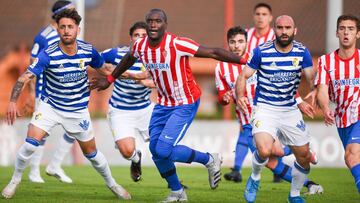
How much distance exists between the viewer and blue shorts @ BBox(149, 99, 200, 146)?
10.0 meters

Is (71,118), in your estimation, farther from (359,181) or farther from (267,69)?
(359,181)

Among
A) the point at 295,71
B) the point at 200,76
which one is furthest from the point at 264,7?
the point at 200,76

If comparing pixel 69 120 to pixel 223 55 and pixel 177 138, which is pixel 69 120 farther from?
pixel 223 55

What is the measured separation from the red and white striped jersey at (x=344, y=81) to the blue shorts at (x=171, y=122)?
1.55 meters

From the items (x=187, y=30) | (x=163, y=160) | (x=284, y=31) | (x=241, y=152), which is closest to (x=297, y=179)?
(x=163, y=160)

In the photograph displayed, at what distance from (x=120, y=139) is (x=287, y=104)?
11.5 feet

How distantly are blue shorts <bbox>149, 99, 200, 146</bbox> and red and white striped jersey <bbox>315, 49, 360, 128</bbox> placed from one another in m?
1.55

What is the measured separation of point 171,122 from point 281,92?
131 cm

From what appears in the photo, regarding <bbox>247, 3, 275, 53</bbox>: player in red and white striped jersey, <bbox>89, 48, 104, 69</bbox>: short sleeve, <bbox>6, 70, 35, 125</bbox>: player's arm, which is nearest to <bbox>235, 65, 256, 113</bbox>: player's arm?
<bbox>89, 48, 104, 69</bbox>: short sleeve

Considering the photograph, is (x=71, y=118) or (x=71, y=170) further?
(x=71, y=170)

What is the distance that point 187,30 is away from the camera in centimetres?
2388

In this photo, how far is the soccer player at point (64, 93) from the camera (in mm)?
10266

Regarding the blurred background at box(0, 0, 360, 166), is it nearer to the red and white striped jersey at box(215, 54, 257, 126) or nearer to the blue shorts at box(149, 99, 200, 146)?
the red and white striped jersey at box(215, 54, 257, 126)

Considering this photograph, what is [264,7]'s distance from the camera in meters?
14.4
